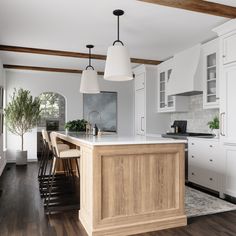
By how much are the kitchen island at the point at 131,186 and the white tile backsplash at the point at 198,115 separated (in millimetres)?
2646

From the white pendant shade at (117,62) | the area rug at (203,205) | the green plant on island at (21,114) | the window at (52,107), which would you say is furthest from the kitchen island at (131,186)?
the window at (52,107)

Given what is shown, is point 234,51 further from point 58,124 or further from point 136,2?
point 58,124

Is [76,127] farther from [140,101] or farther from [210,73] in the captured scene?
[210,73]

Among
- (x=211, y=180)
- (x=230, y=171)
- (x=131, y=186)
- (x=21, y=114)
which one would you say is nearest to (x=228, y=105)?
(x=230, y=171)

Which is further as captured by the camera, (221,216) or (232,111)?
(232,111)

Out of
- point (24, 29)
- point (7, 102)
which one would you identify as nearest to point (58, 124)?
point (7, 102)

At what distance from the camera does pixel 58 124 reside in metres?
8.59

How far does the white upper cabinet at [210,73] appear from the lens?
433 centimetres

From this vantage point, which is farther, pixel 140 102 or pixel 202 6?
pixel 140 102

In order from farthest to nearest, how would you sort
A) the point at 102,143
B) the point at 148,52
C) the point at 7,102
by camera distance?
1. the point at 7,102
2. the point at 148,52
3. the point at 102,143

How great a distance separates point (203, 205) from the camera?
3.40 metres

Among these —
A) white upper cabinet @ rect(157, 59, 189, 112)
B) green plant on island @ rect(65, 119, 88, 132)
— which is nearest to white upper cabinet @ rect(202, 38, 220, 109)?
white upper cabinet @ rect(157, 59, 189, 112)

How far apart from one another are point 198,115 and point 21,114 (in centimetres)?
434

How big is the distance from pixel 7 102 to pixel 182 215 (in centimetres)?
589
